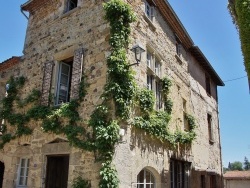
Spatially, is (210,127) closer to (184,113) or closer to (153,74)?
(184,113)

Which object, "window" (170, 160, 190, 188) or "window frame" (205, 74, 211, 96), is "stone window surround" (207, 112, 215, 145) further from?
"window" (170, 160, 190, 188)

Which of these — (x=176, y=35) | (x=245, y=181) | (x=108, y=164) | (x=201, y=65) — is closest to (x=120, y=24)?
(x=108, y=164)

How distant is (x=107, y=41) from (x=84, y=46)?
839 millimetres

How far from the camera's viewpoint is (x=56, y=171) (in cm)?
743

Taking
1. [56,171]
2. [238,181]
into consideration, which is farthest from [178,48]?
[238,181]

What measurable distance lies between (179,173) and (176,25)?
231 inches

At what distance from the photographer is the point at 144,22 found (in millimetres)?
8453

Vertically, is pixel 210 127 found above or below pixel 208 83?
below

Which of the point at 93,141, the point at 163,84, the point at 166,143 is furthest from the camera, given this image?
the point at 163,84

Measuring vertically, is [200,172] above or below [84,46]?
below

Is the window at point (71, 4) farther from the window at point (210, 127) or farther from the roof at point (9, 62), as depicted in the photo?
the window at point (210, 127)

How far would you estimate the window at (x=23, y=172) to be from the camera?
7.72m

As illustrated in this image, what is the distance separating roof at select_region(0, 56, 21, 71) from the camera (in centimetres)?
960

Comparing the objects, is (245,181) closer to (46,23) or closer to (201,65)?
(201,65)
